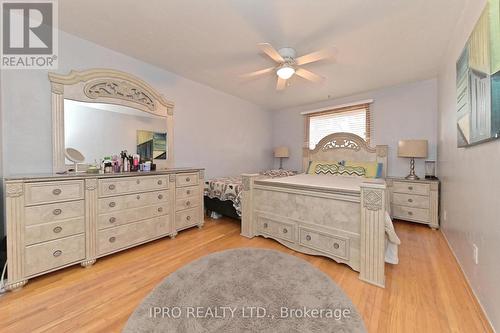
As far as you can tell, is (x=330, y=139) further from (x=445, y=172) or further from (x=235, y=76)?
(x=235, y=76)

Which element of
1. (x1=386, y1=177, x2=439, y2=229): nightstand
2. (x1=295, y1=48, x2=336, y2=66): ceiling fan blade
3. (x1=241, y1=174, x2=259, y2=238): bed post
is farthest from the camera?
(x1=386, y1=177, x2=439, y2=229): nightstand

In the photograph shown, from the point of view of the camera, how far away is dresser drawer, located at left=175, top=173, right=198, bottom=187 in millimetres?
2740

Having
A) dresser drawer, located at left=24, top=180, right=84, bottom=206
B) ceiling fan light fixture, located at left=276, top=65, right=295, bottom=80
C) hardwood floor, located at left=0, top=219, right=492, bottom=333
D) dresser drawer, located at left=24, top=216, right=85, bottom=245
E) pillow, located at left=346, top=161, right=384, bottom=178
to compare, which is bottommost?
hardwood floor, located at left=0, top=219, right=492, bottom=333

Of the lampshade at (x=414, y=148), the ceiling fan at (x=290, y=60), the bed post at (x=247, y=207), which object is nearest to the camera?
the ceiling fan at (x=290, y=60)

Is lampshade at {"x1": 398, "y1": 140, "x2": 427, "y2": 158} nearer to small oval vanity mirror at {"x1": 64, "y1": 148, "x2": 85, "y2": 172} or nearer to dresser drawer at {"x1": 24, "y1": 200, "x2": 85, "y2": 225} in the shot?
dresser drawer at {"x1": 24, "y1": 200, "x2": 85, "y2": 225}

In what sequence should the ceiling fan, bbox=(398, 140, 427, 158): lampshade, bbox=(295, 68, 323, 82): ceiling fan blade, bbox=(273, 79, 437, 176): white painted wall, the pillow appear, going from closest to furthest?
the ceiling fan
bbox=(295, 68, 323, 82): ceiling fan blade
bbox=(398, 140, 427, 158): lampshade
bbox=(273, 79, 437, 176): white painted wall
the pillow

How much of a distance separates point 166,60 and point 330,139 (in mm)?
3464

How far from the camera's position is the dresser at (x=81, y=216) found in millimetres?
1599

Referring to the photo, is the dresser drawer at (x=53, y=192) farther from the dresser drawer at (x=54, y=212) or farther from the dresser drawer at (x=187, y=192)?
the dresser drawer at (x=187, y=192)

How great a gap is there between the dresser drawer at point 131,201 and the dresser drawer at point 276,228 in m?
1.33

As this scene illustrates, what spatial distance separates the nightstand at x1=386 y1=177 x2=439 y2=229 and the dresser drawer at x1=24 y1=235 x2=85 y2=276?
13.6 ft

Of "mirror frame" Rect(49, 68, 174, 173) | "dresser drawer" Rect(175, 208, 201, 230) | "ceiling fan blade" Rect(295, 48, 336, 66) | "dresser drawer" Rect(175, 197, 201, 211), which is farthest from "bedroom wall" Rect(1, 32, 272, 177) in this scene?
"ceiling fan blade" Rect(295, 48, 336, 66)

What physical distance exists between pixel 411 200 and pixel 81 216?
4.49 metres

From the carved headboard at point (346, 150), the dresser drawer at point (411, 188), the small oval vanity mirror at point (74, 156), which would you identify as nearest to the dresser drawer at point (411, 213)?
the dresser drawer at point (411, 188)
